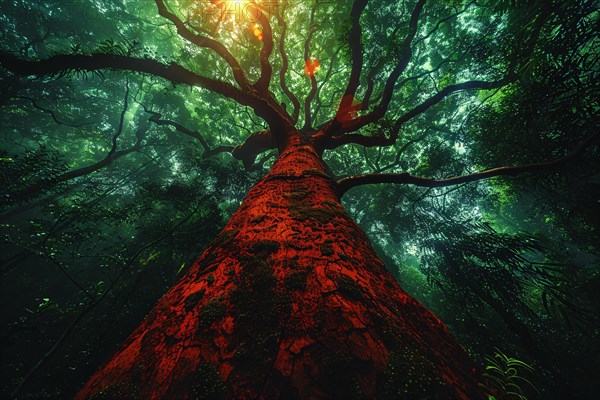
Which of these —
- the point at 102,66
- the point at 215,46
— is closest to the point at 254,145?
the point at 215,46

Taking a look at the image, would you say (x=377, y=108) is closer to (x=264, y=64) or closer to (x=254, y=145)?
(x=264, y=64)

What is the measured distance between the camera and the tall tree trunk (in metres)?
0.55

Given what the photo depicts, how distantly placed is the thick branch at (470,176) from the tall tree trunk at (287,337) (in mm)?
1251

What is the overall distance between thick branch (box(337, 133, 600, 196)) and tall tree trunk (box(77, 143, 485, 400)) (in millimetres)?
1251

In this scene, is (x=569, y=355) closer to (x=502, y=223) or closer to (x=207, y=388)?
(x=207, y=388)

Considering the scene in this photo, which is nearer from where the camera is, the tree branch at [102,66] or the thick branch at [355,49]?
the tree branch at [102,66]

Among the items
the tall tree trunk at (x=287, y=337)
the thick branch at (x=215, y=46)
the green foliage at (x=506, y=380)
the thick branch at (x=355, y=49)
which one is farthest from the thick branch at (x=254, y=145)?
the green foliage at (x=506, y=380)

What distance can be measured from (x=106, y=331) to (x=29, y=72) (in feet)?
20.2

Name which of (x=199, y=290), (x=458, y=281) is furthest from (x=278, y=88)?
(x=199, y=290)

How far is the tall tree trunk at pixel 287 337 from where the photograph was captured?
549 mm

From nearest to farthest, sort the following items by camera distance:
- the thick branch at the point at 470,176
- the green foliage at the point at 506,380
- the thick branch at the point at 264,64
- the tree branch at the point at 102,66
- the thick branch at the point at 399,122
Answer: the green foliage at the point at 506,380
the thick branch at the point at 470,176
the tree branch at the point at 102,66
the thick branch at the point at 399,122
the thick branch at the point at 264,64

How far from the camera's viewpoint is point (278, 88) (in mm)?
11242

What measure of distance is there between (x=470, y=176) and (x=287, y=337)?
8.26 ft

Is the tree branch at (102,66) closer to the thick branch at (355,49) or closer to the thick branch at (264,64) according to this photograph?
the thick branch at (264,64)
